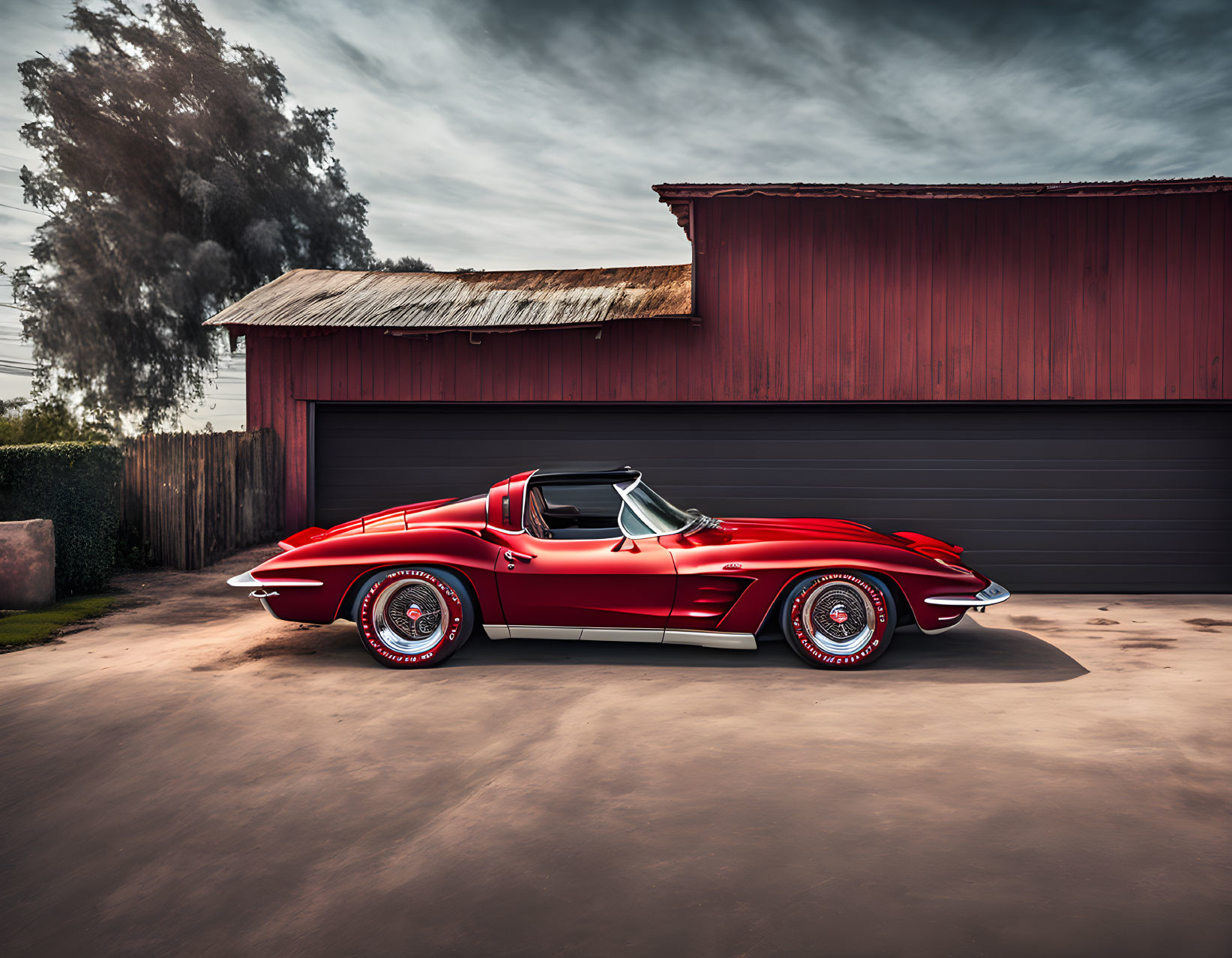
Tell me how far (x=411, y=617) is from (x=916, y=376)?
6821 mm

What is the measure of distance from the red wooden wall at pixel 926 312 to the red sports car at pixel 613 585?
14.4 ft

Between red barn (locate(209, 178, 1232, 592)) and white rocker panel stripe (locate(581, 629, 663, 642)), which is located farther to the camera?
red barn (locate(209, 178, 1232, 592))

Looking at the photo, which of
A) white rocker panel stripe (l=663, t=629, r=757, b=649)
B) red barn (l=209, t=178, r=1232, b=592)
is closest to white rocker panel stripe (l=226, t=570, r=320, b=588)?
white rocker panel stripe (l=663, t=629, r=757, b=649)

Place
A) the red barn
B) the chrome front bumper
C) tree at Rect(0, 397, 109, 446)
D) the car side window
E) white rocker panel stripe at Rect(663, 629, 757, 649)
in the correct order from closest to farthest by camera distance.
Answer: the chrome front bumper → white rocker panel stripe at Rect(663, 629, 757, 649) → the car side window → the red barn → tree at Rect(0, 397, 109, 446)

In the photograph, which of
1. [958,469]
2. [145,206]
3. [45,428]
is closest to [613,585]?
[958,469]

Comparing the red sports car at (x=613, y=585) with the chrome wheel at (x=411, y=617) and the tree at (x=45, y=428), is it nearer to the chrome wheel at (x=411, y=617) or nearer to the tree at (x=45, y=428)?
the chrome wheel at (x=411, y=617)

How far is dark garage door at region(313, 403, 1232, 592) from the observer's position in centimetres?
976

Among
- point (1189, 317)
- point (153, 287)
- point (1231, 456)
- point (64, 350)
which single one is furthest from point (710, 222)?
point (64, 350)

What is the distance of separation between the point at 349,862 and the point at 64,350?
30075mm

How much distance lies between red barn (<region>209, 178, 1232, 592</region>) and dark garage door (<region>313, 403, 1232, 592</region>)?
0.03 meters

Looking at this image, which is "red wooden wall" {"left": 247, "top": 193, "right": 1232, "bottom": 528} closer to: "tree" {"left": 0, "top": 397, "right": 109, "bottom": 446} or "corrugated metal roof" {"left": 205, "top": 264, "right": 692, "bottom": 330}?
"corrugated metal roof" {"left": 205, "top": 264, "right": 692, "bottom": 330}

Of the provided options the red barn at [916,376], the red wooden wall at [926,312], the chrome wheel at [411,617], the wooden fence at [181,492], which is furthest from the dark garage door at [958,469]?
the chrome wheel at [411,617]

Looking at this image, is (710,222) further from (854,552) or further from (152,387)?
(152,387)

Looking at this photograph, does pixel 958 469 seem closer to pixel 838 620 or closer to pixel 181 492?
pixel 838 620
